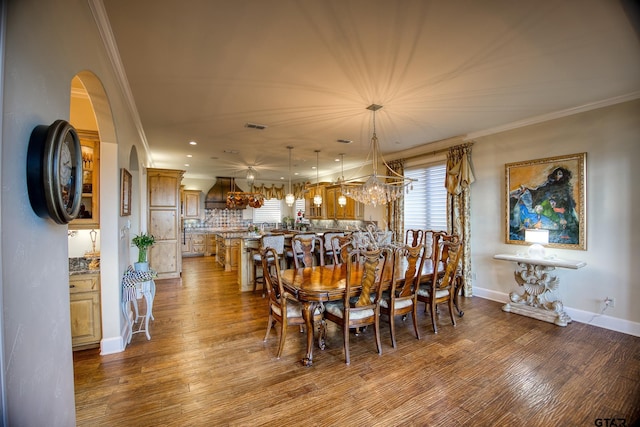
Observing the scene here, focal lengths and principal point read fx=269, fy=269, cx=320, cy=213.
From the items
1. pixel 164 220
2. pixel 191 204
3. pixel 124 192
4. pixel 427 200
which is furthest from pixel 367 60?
pixel 191 204

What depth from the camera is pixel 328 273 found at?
337 centimetres

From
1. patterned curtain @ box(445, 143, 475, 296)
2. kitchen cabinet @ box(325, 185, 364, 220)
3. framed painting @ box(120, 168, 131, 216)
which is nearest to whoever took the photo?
framed painting @ box(120, 168, 131, 216)

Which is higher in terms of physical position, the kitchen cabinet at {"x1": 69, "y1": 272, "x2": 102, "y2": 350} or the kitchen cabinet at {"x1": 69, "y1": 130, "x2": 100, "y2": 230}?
the kitchen cabinet at {"x1": 69, "y1": 130, "x2": 100, "y2": 230}

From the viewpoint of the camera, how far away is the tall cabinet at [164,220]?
5859 mm

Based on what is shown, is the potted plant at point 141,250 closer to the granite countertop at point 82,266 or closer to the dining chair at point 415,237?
the granite countertop at point 82,266

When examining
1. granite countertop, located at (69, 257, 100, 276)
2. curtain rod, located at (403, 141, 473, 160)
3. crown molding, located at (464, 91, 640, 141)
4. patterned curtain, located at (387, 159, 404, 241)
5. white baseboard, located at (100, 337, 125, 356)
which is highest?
crown molding, located at (464, 91, 640, 141)

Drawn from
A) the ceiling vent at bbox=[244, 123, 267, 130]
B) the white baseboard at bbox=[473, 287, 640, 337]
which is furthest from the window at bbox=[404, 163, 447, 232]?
the ceiling vent at bbox=[244, 123, 267, 130]

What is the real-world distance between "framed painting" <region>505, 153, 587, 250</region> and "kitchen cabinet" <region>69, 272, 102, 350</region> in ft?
18.5

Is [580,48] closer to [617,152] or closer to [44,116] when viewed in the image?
[617,152]

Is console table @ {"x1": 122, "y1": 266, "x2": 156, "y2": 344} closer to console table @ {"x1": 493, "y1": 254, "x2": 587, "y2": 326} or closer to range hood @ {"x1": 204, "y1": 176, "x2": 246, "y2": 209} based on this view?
console table @ {"x1": 493, "y1": 254, "x2": 587, "y2": 326}

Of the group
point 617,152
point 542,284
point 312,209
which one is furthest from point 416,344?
point 312,209

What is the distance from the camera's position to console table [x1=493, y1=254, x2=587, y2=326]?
3.65 meters

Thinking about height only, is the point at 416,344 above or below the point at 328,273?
below

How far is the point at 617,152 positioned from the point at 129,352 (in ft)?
20.4
